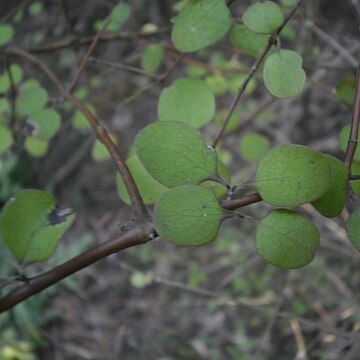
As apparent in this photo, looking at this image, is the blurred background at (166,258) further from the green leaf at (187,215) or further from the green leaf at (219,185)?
the green leaf at (187,215)

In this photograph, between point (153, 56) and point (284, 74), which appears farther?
point (153, 56)

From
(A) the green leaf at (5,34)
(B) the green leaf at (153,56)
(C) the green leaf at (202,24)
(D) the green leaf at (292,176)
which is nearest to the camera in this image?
(D) the green leaf at (292,176)

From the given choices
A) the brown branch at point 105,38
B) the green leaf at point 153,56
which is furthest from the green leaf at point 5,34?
the green leaf at point 153,56

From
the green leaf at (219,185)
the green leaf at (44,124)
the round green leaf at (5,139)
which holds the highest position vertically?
the green leaf at (219,185)

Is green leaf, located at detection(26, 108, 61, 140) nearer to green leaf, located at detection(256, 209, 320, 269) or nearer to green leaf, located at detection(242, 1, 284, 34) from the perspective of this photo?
green leaf, located at detection(242, 1, 284, 34)

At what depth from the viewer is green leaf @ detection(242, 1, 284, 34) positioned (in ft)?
2.11

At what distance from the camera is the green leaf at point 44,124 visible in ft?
3.04

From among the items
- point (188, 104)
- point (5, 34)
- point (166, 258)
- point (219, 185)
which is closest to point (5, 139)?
point (5, 34)

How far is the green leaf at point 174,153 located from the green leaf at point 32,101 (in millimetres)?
470

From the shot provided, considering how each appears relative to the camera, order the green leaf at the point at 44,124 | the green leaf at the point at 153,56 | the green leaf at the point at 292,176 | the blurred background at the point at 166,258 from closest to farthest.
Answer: the green leaf at the point at 292,176, the green leaf at the point at 44,124, the green leaf at the point at 153,56, the blurred background at the point at 166,258

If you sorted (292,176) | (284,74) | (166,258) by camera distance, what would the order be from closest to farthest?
(292,176) < (284,74) < (166,258)

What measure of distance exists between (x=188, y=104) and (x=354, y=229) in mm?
308

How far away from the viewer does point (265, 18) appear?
2.12 ft

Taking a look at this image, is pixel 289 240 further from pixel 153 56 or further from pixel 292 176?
pixel 153 56
